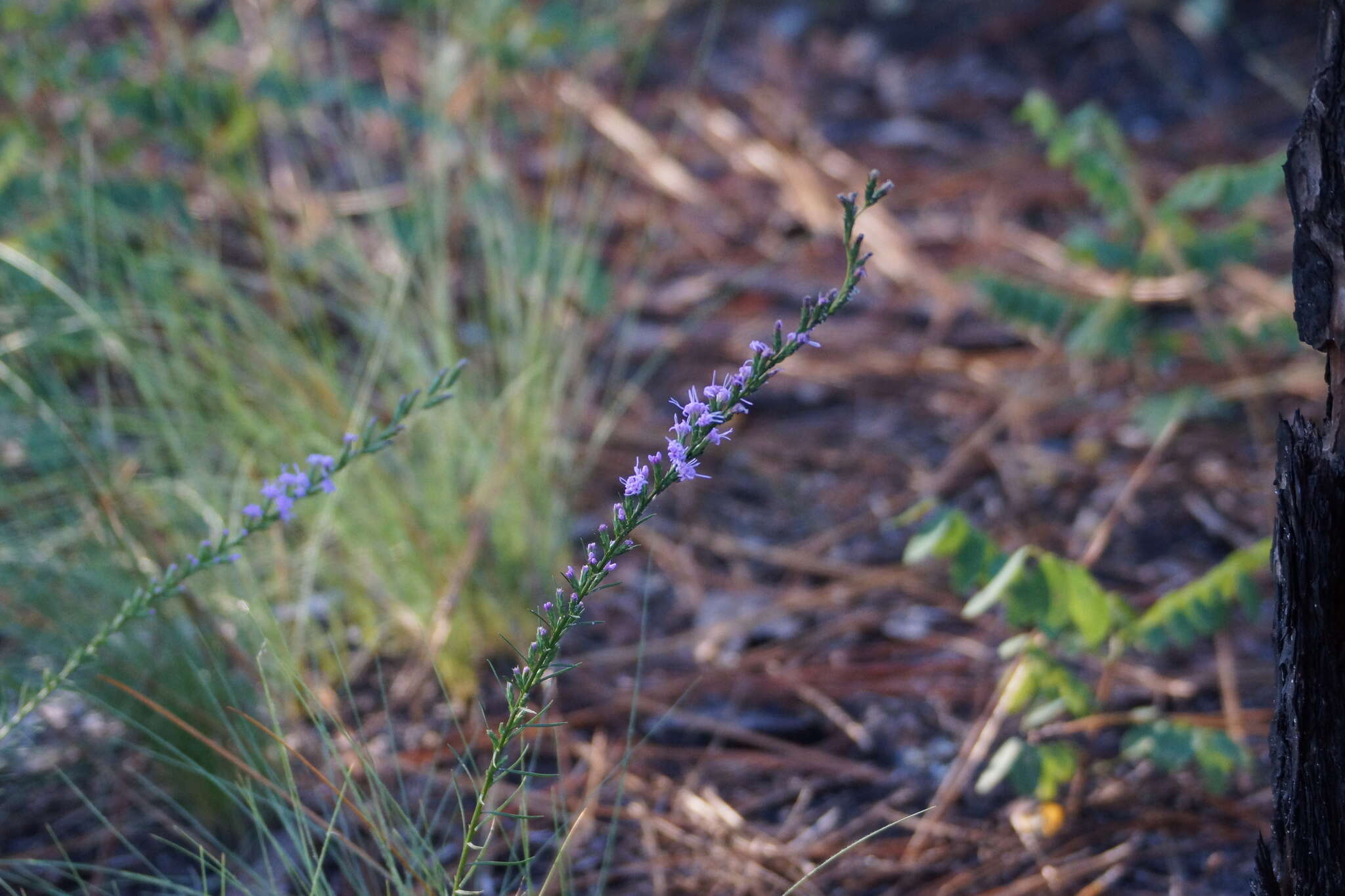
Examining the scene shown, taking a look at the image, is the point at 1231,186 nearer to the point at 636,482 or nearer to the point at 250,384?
the point at 636,482

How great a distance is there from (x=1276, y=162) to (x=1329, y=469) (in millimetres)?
1260

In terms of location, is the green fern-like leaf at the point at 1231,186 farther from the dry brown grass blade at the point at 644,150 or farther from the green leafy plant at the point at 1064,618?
the dry brown grass blade at the point at 644,150

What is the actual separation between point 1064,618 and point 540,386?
3.40ft

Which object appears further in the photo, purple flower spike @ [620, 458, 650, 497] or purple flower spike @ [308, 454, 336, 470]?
purple flower spike @ [308, 454, 336, 470]

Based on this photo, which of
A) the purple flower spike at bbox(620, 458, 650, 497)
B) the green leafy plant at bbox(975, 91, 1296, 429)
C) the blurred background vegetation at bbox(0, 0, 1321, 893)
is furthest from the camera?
the green leafy plant at bbox(975, 91, 1296, 429)

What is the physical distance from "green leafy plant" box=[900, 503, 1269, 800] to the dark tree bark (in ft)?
1.24

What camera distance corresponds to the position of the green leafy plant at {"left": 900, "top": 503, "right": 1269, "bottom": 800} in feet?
4.17

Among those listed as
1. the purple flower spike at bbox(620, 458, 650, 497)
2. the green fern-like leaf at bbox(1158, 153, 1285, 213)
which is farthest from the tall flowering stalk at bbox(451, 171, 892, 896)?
the green fern-like leaf at bbox(1158, 153, 1285, 213)

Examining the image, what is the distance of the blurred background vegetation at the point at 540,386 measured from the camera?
5.10 feet

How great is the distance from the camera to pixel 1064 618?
1.29m

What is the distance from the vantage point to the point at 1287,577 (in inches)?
33.7

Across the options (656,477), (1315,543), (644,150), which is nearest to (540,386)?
(656,477)

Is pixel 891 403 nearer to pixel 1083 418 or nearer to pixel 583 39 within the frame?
pixel 1083 418

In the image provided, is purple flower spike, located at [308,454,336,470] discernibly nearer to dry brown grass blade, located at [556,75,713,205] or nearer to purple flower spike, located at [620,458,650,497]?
purple flower spike, located at [620,458,650,497]
